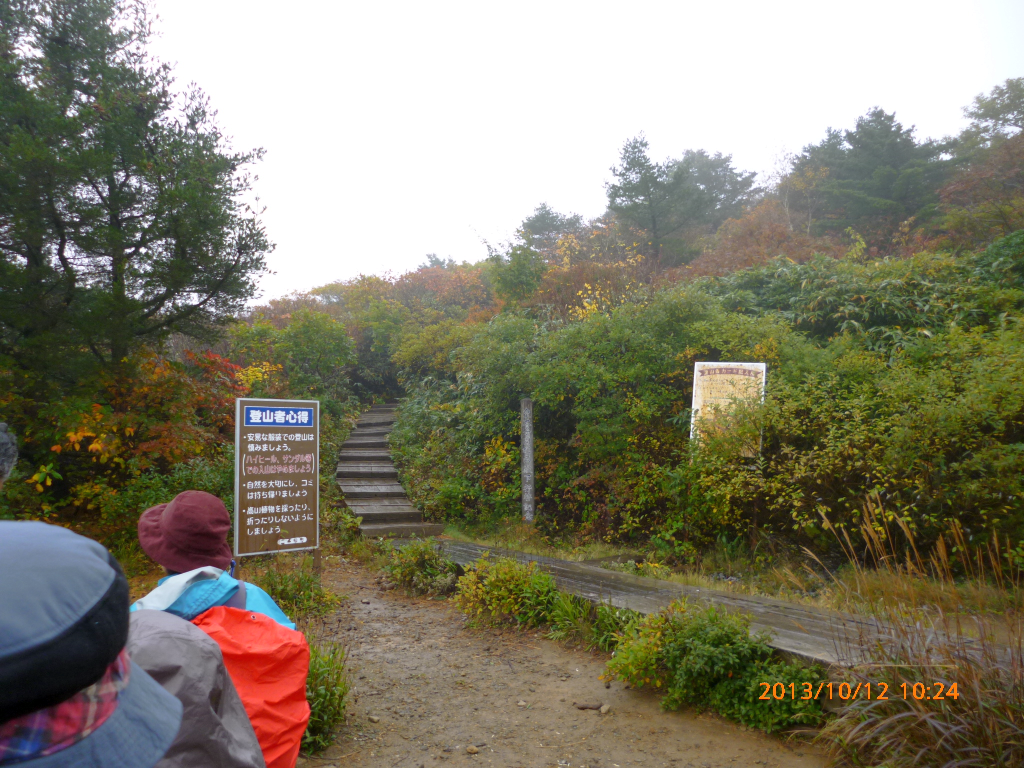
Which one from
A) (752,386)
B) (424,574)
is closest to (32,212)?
(424,574)

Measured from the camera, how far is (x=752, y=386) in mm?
7406

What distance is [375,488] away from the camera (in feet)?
33.8

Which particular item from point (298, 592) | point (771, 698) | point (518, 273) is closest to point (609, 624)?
point (771, 698)

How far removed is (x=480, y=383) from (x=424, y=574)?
17.9ft

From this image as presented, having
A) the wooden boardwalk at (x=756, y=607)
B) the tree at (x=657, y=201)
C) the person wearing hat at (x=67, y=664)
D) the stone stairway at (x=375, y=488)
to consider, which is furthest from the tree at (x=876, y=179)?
the person wearing hat at (x=67, y=664)

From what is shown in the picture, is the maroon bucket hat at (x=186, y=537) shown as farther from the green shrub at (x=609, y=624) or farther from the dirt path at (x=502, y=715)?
the green shrub at (x=609, y=624)

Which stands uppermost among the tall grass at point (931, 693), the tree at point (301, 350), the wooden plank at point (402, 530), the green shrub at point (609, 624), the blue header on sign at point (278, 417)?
the tree at point (301, 350)

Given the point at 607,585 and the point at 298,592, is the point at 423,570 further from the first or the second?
the point at 607,585

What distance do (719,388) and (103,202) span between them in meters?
7.41

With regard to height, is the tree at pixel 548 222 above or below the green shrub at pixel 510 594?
above

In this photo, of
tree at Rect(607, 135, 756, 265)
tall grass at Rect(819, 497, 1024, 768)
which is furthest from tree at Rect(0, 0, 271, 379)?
tree at Rect(607, 135, 756, 265)

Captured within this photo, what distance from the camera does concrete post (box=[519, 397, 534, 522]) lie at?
9289 millimetres

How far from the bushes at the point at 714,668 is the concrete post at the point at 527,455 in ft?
17.4
